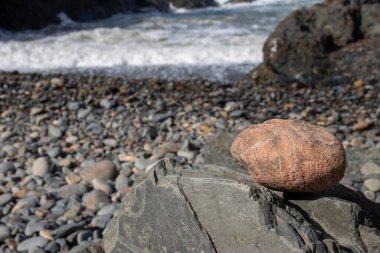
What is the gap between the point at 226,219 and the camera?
2.11 metres

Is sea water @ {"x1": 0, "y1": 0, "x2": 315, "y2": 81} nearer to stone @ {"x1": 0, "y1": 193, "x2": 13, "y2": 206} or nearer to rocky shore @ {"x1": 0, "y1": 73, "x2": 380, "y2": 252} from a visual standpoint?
rocky shore @ {"x1": 0, "y1": 73, "x2": 380, "y2": 252}

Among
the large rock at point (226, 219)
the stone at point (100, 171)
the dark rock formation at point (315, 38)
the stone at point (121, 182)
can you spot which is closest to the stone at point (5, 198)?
the stone at point (100, 171)

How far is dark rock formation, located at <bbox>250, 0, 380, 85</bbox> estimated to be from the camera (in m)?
8.33

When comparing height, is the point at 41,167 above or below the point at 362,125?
above

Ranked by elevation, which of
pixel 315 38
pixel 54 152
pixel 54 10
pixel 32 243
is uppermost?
pixel 315 38

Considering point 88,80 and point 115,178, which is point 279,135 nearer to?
point 115,178

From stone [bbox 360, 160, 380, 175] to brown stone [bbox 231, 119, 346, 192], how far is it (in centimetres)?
219

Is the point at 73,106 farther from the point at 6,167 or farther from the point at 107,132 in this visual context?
the point at 6,167

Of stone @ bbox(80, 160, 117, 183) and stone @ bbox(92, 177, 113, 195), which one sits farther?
stone @ bbox(80, 160, 117, 183)

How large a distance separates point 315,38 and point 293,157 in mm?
7269

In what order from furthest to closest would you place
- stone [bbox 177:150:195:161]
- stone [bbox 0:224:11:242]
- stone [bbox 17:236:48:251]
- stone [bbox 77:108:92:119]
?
stone [bbox 77:108:92:119] → stone [bbox 177:150:195:161] → stone [bbox 0:224:11:242] → stone [bbox 17:236:48:251]

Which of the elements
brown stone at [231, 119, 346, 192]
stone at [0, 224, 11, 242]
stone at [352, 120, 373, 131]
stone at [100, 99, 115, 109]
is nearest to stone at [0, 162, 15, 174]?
stone at [0, 224, 11, 242]

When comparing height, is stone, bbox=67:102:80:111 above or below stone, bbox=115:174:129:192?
below

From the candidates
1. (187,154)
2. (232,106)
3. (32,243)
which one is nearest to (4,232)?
(32,243)
